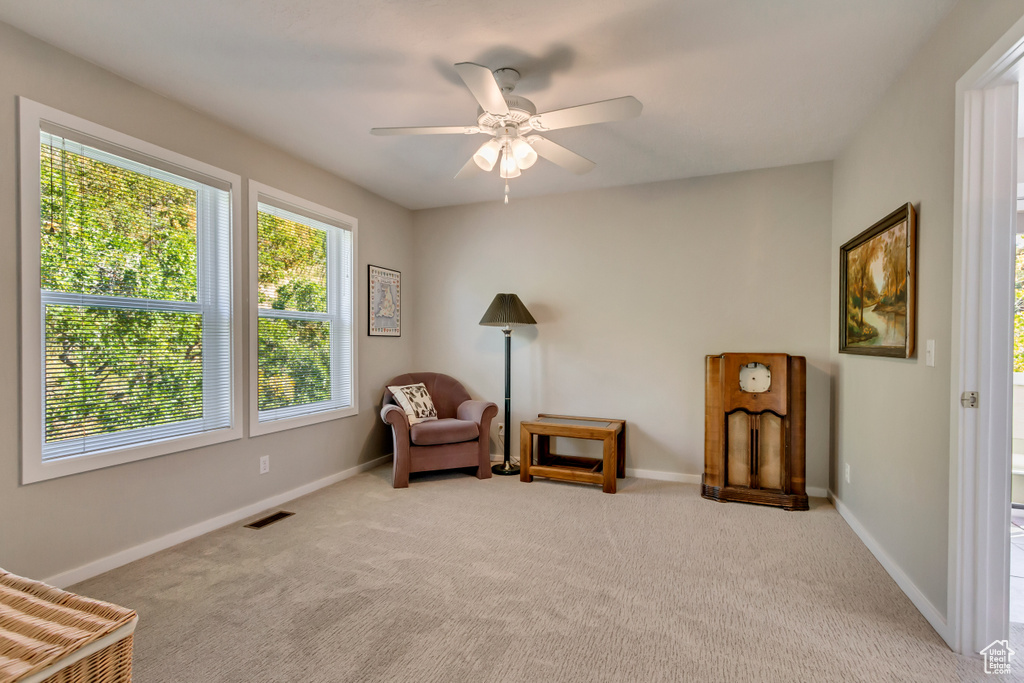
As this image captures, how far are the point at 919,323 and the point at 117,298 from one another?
3.88 m

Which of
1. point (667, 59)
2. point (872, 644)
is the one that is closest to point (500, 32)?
point (667, 59)

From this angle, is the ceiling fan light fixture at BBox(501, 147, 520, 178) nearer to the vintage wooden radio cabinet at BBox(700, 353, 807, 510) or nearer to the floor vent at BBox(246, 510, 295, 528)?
the vintage wooden radio cabinet at BBox(700, 353, 807, 510)

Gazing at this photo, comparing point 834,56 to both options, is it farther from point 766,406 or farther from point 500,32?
point 766,406

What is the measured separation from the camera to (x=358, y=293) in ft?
13.6

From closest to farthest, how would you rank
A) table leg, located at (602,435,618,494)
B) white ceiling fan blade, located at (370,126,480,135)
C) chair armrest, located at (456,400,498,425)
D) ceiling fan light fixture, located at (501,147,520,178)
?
white ceiling fan blade, located at (370,126,480,135), ceiling fan light fixture, located at (501,147,520,178), table leg, located at (602,435,618,494), chair armrest, located at (456,400,498,425)

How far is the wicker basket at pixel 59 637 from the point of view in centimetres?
106

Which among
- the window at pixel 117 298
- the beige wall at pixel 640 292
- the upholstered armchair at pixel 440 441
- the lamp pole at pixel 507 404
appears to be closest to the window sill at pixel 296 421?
the window at pixel 117 298

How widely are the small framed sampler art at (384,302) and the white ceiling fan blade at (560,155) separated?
2.27 meters

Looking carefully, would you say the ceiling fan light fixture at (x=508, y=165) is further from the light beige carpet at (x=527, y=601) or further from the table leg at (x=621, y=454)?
the table leg at (x=621, y=454)

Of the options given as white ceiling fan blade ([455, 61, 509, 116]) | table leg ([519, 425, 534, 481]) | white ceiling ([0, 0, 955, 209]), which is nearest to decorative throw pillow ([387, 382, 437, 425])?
table leg ([519, 425, 534, 481])

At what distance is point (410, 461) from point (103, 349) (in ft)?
6.91

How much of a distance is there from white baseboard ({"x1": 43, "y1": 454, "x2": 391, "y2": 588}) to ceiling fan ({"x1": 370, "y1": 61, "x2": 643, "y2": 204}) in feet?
8.16

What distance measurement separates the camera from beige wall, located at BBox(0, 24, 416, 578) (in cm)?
206

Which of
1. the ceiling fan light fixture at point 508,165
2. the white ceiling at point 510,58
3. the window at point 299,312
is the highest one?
the white ceiling at point 510,58
